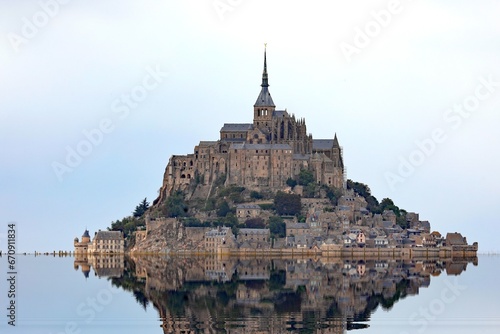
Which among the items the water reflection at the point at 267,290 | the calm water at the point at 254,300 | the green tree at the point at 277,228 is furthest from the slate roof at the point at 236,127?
the calm water at the point at 254,300

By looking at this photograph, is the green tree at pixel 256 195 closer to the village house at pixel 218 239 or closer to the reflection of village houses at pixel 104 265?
the village house at pixel 218 239

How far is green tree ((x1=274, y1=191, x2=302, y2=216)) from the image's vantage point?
13362 centimetres

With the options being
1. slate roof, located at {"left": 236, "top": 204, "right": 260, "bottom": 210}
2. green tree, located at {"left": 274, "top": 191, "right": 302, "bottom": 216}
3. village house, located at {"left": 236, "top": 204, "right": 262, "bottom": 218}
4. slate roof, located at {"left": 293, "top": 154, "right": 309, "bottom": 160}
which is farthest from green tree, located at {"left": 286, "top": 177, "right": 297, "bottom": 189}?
village house, located at {"left": 236, "top": 204, "right": 262, "bottom": 218}

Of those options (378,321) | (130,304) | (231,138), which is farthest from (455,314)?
(231,138)

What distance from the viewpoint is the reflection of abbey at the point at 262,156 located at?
453 feet

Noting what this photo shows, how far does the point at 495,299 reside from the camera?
6644cm

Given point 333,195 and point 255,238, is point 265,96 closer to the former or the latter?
point 333,195

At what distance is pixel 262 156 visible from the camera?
452ft

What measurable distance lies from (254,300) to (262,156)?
7371 centimetres

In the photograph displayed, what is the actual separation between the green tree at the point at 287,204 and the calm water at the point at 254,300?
34.4 metres

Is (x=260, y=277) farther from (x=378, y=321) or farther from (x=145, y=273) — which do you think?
(x=378, y=321)

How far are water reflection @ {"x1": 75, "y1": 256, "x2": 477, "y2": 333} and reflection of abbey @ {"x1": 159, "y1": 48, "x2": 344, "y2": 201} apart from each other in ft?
80.7

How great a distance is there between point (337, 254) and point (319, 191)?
12.9m

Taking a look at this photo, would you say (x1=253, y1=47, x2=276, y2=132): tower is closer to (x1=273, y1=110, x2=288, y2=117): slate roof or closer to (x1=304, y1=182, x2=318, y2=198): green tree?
(x1=273, y1=110, x2=288, y2=117): slate roof
